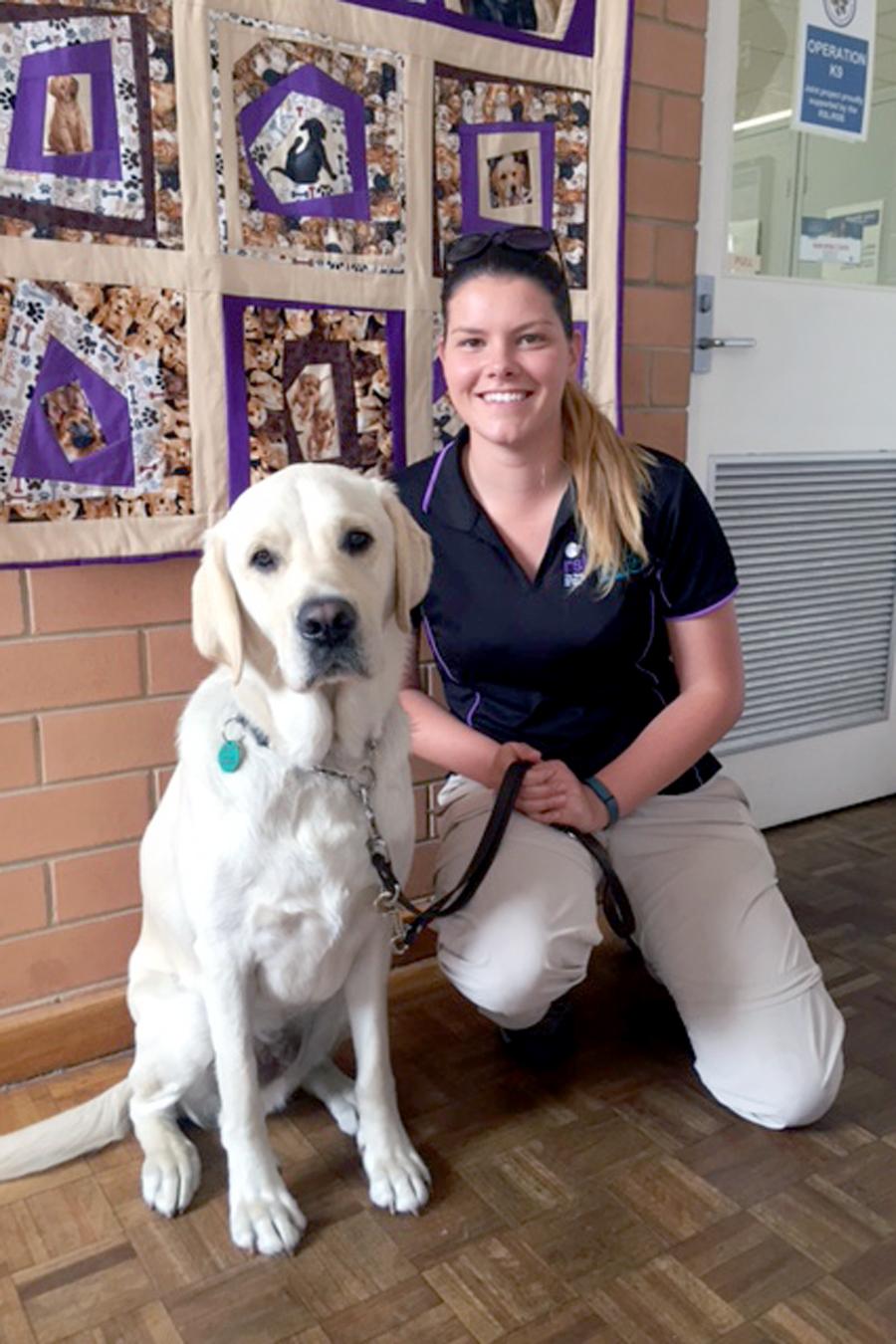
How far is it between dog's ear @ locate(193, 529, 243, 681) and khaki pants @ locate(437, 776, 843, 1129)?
595 mm

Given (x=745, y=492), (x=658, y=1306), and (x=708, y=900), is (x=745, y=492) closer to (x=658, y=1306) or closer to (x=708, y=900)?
(x=708, y=900)

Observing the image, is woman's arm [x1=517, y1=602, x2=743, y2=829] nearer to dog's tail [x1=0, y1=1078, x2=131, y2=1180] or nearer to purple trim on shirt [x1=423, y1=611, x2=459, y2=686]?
purple trim on shirt [x1=423, y1=611, x2=459, y2=686]

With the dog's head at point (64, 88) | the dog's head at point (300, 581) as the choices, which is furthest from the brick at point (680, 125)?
the dog's head at point (300, 581)

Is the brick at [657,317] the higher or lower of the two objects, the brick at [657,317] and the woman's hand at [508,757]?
the higher

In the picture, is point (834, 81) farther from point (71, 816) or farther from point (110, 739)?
point (71, 816)

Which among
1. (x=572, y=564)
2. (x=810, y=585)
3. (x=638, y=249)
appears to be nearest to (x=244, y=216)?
(x=572, y=564)

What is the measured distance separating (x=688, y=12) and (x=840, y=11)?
0.50 meters

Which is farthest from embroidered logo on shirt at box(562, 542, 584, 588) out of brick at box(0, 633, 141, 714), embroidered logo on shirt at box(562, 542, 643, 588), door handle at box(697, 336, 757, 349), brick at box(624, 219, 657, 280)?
door handle at box(697, 336, 757, 349)

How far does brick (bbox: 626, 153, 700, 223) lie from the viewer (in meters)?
2.10

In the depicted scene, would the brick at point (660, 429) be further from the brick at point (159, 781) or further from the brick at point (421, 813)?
the brick at point (159, 781)

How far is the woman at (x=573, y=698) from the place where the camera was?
1.57m

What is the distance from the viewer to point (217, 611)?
1.26m

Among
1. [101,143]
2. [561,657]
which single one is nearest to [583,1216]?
[561,657]

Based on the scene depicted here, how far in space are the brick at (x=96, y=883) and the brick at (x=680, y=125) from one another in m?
1.68
